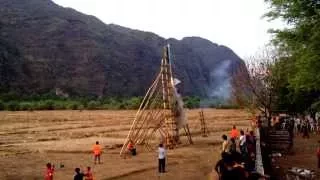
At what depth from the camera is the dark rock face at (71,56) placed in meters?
144

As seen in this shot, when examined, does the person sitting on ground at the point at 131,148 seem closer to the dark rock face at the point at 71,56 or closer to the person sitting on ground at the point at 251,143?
the person sitting on ground at the point at 251,143

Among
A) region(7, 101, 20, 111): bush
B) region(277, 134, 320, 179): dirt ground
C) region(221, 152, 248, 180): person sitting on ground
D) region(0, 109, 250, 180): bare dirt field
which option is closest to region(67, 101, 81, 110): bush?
region(7, 101, 20, 111): bush

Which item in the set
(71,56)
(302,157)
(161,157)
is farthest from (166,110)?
(71,56)

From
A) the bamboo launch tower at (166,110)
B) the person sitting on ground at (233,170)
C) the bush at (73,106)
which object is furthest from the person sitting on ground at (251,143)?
the bush at (73,106)

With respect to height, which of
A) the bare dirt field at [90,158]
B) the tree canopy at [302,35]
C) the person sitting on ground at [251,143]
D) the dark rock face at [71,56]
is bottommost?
the bare dirt field at [90,158]

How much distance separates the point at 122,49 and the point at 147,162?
151144 millimetres

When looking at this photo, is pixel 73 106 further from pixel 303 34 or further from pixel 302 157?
pixel 303 34

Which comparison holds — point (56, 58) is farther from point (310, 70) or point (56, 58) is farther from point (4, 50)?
point (310, 70)

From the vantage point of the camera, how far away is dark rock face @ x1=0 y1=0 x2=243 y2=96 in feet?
471

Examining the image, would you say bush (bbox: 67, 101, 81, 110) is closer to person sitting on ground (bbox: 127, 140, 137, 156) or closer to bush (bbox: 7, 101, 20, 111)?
bush (bbox: 7, 101, 20, 111)

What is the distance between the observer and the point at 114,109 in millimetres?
101812

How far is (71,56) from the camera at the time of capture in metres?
162

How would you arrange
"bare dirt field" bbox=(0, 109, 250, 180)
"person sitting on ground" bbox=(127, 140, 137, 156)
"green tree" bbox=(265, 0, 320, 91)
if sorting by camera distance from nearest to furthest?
"green tree" bbox=(265, 0, 320, 91)
"bare dirt field" bbox=(0, 109, 250, 180)
"person sitting on ground" bbox=(127, 140, 137, 156)

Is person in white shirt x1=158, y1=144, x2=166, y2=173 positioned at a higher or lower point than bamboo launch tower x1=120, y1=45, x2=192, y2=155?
lower
